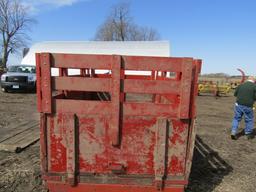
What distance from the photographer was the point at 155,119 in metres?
4.00

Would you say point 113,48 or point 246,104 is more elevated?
point 113,48

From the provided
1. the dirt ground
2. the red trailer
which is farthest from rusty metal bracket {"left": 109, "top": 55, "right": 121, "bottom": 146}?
the dirt ground

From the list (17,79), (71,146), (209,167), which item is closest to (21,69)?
(17,79)

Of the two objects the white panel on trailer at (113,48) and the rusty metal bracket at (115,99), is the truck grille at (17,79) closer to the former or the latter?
the white panel on trailer at (113,48)

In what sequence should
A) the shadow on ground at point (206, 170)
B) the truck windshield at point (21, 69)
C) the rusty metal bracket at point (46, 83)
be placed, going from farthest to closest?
the truck windshield at point (21, 69) → the shadow on ground at point (206, 170) → the rusty metal bracket at point (46, 83)

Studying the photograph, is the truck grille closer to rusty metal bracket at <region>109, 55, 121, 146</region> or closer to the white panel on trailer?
the white panel on trailer

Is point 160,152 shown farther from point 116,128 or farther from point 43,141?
point 43,141

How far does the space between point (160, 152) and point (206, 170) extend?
219 centimetres

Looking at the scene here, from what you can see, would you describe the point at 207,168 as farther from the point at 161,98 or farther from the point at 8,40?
the point at 8,40

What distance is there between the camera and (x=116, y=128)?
3.95 m

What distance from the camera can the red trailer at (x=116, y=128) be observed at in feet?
12.9

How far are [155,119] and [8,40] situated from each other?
62.4 metres

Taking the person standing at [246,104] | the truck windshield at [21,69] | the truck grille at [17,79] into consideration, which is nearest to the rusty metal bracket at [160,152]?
the person standing at [246,104]

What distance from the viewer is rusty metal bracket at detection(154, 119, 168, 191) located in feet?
13.1
